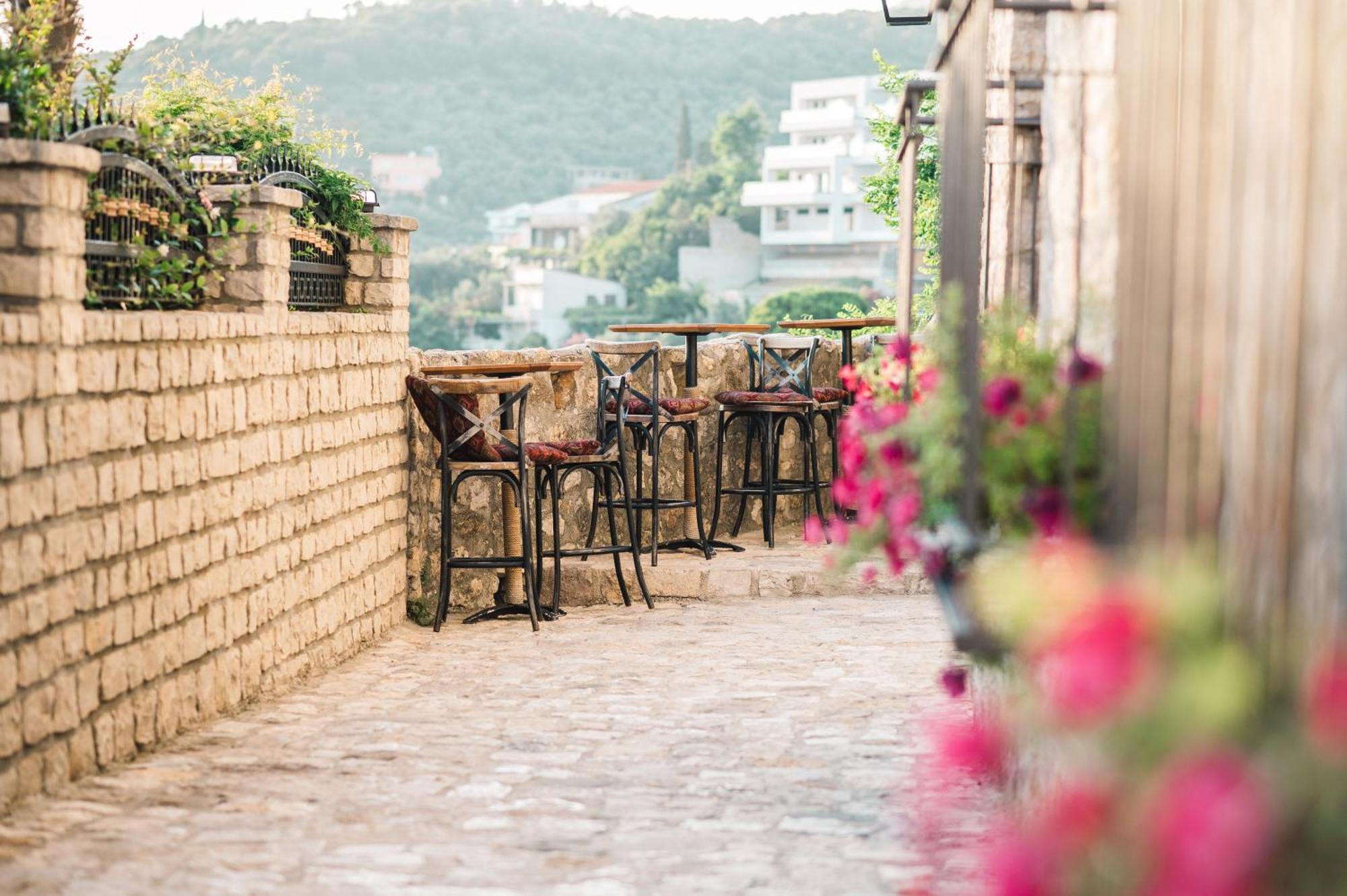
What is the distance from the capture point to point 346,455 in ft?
23.0

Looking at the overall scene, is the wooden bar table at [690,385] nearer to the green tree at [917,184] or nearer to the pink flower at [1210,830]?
the green tree at [917,184]

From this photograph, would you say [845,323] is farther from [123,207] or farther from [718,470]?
[123,207]

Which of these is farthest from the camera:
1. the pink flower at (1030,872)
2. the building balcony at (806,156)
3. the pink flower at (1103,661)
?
the building balcony at (806,156)

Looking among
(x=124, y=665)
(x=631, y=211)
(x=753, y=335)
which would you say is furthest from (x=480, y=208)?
(x=124, y=665)

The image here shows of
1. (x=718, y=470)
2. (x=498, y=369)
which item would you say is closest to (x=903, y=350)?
(x=498, y=369)

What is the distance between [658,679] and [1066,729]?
16.3ft

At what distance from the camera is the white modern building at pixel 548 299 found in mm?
61000

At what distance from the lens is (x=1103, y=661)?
1.41 m

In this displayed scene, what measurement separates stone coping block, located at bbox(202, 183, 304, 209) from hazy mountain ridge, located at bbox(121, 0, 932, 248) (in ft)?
177

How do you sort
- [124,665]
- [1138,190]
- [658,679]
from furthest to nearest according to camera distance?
[658,679], [124,665], [1138,190]

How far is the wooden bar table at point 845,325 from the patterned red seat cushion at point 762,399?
50 centimetres

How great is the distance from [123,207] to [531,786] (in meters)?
2.28

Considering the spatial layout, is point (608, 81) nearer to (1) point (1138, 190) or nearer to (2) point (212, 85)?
(2) point (212, 85)

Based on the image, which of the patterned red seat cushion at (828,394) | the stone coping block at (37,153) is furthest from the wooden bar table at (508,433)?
the stone coping block at (37,153)
